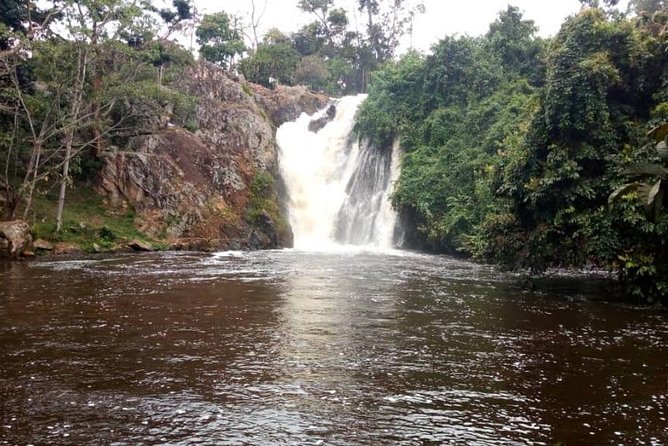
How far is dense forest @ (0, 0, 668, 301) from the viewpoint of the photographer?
14328mm

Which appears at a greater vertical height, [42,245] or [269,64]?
[269,64]

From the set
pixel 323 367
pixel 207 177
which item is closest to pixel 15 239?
pixel 207 177

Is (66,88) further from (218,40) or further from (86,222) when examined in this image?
(218,40)

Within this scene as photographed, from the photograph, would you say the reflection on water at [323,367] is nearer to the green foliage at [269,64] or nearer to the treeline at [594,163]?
the treeline at [594,163]

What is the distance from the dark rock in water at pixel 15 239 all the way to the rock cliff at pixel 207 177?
24.4ft

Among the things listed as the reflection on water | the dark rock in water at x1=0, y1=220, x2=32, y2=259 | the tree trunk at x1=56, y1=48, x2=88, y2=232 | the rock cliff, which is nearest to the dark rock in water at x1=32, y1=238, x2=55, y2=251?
the dark rock in water at x1=0, y1=220, x2=32, y2=259

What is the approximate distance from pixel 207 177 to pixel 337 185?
32.4 feet

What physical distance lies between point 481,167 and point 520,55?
13604 millimetres

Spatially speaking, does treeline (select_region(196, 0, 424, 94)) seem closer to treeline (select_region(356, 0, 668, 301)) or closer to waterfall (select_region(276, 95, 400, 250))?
waterfall (select_region(276, 95, 400, 250))

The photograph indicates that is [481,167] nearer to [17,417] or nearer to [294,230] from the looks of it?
[294,230]

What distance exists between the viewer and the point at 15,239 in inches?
874

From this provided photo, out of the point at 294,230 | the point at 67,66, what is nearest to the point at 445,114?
the point at 294,230

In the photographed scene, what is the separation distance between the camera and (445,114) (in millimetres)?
34125

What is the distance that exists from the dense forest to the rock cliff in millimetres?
1518
